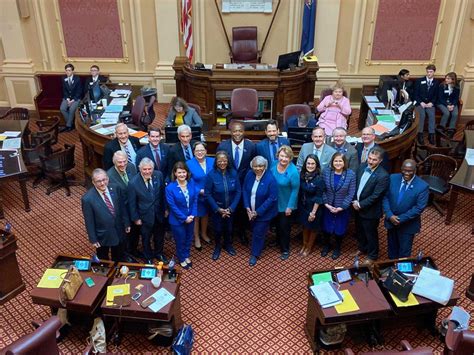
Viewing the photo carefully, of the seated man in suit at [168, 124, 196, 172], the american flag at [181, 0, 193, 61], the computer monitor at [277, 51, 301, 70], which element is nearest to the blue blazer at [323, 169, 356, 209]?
the seated man in suit at [168, 124, 196, 172]

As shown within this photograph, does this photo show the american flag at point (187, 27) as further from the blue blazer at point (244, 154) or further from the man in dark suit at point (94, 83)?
the blue blazer at point (244, 154)

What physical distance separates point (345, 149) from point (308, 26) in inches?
182

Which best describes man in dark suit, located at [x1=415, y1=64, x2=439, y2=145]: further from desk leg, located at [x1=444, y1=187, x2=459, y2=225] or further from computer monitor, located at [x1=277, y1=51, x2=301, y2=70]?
desk leg, located at [x1=444, y1=187, x2=459, y2=225]

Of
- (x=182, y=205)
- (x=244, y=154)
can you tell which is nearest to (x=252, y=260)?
(x=182, y=205)

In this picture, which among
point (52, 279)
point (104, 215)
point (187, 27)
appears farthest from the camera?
point (187, 27)

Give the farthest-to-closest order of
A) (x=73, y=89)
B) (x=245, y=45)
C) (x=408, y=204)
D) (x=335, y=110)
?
(x=245, y=45) → (x=73, y=89) → (x=335, y=110) → (x=408, y=204)

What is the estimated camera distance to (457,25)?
9391 millimetres

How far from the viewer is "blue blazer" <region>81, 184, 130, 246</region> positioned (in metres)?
4.76

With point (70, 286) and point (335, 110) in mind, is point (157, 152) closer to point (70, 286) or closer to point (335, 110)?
point (70, 286)

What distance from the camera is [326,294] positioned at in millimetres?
4316

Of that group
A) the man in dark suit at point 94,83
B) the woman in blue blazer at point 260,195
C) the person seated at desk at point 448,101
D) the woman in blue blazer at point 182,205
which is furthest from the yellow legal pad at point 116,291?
the person seated at desk at point 448,101

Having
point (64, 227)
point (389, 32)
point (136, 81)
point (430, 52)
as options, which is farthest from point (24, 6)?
point (430, 52)

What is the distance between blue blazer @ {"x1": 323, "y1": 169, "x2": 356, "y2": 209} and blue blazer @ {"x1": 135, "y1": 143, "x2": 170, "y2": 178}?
5.98ft

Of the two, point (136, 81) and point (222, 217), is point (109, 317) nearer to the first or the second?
point (222, 217)
